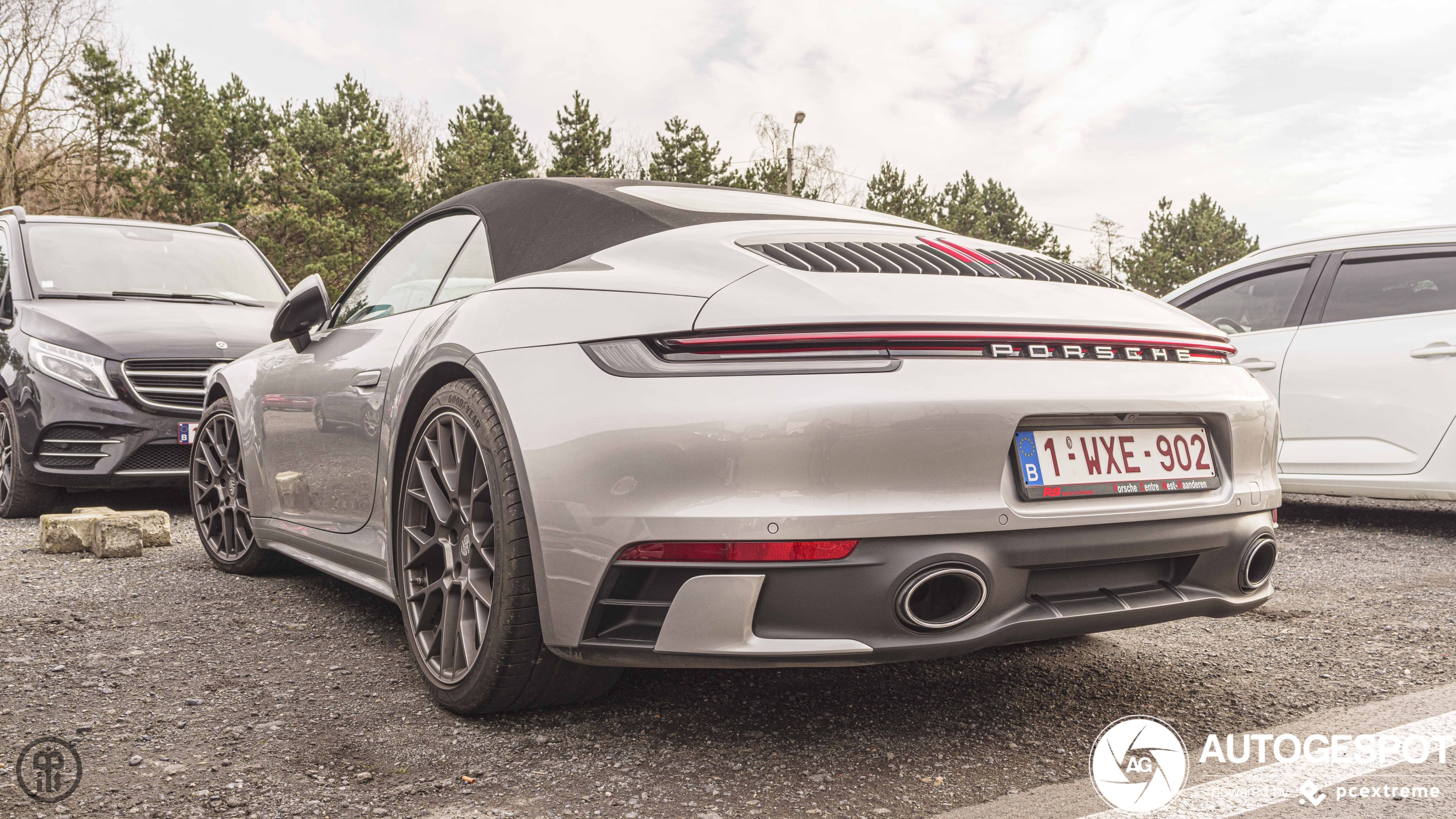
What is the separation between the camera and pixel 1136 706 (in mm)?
2594

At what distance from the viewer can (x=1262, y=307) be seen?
229 inches

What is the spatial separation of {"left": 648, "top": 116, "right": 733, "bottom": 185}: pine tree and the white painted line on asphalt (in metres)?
30.8

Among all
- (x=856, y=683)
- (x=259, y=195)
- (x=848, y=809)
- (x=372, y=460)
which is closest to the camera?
(x=848, y=809)

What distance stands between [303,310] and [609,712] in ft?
6.36

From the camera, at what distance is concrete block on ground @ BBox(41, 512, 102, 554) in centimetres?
474

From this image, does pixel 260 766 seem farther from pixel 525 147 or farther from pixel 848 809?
pixel 525 147

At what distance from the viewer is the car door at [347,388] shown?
310cm

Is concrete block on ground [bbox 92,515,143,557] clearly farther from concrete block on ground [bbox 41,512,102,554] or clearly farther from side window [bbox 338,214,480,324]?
side window [bbox 338,214,480,324]

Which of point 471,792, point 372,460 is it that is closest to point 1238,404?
point 471,792

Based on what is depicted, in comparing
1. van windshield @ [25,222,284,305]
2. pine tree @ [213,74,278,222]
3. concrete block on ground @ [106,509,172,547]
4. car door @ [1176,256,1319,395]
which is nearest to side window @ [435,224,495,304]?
concrete block on ground @ [106,509,172,547]

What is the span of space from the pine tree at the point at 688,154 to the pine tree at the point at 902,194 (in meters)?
6.48

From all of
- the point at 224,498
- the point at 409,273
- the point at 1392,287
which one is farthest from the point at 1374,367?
the point at 224,498

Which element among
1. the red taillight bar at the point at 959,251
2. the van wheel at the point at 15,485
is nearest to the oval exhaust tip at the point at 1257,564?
the red taillight bar at the point at 959,251

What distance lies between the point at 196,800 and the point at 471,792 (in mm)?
519
